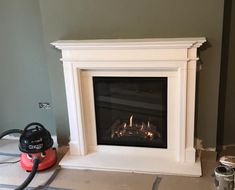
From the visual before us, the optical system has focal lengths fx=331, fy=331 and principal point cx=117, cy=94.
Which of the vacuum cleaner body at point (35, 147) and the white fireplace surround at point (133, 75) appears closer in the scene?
the white fireplace surround at point (133, 75)

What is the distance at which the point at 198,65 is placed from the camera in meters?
2.43

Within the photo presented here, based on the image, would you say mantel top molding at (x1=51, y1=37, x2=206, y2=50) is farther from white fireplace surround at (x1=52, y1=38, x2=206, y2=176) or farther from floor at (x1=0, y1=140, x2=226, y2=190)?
floor at (x1=0, y1=140, x2=226, y2=190)

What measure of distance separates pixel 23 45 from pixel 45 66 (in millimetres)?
267

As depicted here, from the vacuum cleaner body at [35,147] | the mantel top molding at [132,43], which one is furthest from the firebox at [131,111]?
the vacuum cleaner body at [35,147]

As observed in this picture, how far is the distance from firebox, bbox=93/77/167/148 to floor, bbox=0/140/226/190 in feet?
1.03

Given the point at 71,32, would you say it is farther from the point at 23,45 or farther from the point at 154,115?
the point at 154,115

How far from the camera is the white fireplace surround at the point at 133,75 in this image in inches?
92.4

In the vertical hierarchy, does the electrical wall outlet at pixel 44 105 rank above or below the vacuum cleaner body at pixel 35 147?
above

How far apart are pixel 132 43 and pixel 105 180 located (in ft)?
3.34

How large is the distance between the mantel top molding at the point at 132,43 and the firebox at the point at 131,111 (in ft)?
0.96

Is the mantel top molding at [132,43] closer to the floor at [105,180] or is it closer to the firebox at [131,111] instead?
the firebox at [131,111]

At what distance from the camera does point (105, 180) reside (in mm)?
2441

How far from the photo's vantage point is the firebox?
2.57 metres

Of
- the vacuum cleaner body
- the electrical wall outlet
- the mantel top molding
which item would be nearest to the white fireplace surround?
the mantel top molding
